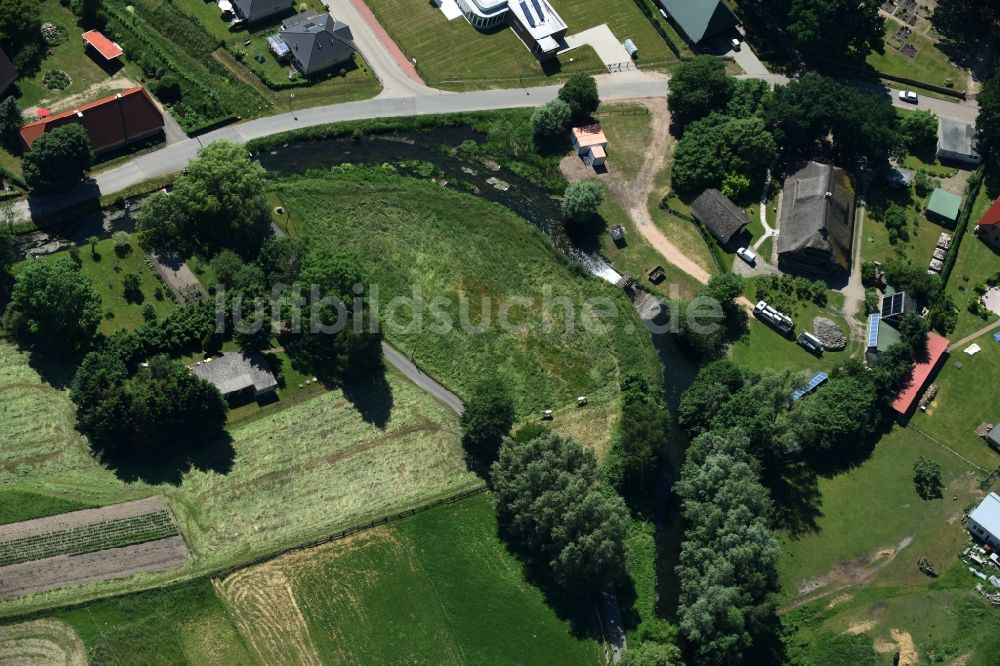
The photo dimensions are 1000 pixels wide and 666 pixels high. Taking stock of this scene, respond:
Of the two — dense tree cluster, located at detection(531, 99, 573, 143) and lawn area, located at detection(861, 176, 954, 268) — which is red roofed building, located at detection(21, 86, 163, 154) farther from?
lawn area, located at detection(861, 176, 954, 268)

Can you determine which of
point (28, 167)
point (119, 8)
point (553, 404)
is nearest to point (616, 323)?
point (553, 404)

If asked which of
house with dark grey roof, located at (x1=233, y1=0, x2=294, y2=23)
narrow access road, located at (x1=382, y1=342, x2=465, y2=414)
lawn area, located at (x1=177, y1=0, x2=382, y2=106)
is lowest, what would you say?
narrow access road, located at (x1=382, y1=342, x2=465, y2=414)

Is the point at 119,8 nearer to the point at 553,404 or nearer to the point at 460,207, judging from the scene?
the point at 460,207

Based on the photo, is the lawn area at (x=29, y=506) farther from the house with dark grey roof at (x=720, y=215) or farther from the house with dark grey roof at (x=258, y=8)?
the house with dark grey roof at (x=720, y=215)

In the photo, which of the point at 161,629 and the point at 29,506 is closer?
the point at 161,629

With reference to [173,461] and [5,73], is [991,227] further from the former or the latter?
[5,73]

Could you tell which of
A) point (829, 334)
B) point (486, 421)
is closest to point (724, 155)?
point (829, 334)

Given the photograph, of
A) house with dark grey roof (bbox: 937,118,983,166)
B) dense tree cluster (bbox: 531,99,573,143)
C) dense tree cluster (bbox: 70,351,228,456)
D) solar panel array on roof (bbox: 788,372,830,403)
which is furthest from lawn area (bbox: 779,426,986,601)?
dense tree cluster (bbox: 70,351,228,456)

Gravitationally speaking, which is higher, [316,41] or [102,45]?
[316,41]
